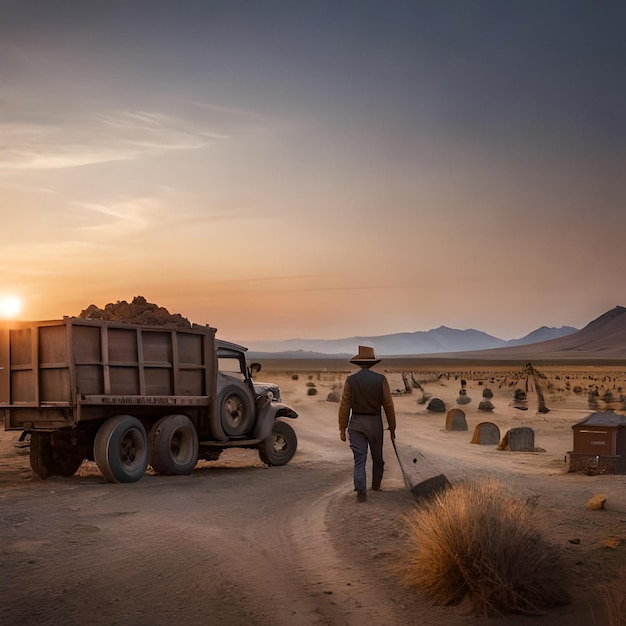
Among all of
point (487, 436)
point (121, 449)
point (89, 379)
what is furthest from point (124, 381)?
point (487, 436)

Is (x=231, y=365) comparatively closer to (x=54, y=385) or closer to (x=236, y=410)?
(x=236, y=410)

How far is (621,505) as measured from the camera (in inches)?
484

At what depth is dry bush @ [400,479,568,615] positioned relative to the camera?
304 inches

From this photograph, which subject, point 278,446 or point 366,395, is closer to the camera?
point 366,395

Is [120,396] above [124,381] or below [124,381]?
below

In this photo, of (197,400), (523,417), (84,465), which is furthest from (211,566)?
(523,417)

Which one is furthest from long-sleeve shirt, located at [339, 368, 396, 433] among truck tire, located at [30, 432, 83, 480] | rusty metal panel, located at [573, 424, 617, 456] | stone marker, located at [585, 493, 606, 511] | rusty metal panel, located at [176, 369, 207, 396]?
rusty metal panel, located at [573, 424, 617, 456]

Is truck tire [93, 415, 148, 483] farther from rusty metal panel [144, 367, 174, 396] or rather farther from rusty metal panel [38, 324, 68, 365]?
rusty metal panel [38, 324, 68, 365]

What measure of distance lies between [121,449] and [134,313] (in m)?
3.06

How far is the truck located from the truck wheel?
0.99ft

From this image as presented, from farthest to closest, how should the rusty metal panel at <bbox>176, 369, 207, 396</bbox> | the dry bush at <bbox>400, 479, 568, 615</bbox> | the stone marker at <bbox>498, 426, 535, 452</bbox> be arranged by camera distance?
1. the stone marker at <bbox>498, 426, 535, 452</bbox>
2. the rusty metal panel at <bbox>176, 369, 207, 396</bbox>
3. the dry bush at <bbox>400, 479, 568, 615</bbox>

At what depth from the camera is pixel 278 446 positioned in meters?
19.7

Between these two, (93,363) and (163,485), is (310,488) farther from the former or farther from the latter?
(93,363)

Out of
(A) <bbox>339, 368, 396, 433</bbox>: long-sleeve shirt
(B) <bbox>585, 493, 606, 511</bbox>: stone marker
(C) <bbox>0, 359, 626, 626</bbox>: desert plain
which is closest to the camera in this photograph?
(C) <bbox>0, 359, 626, 626</bbox>: desert plain
